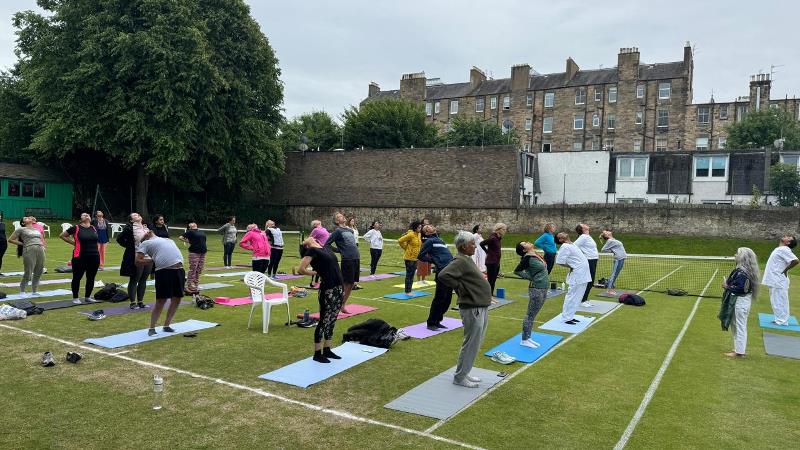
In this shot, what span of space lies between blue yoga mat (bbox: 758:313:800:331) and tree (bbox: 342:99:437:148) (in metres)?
42.8

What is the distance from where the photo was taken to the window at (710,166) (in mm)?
41375

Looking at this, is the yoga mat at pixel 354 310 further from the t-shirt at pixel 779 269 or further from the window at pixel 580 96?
the window at pixel 580 96

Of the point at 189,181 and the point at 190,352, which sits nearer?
the point at 190,352

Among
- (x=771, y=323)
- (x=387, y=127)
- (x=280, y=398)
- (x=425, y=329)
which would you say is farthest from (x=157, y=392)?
(x=387, y=127)

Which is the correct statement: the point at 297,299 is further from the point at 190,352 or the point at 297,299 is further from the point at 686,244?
the point at 686,244

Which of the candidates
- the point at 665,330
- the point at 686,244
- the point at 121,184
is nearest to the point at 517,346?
the point at 665,330

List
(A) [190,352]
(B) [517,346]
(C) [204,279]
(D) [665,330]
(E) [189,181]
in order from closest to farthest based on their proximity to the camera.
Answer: (A) [190,352] < (B) [517,346] < (D) [665,330] < (C) [204,279] < (E) [189,181]

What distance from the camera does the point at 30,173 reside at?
39.1 metres

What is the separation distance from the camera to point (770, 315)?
1345 cm

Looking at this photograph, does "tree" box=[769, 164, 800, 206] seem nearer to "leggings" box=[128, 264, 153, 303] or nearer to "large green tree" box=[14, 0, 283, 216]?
"large green tree" box=[14, 0, 283, 216]

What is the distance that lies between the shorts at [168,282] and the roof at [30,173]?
36711 mm

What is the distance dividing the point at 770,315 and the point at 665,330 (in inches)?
167

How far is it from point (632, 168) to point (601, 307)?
1310 inches

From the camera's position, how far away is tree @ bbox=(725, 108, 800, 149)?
51562mm
